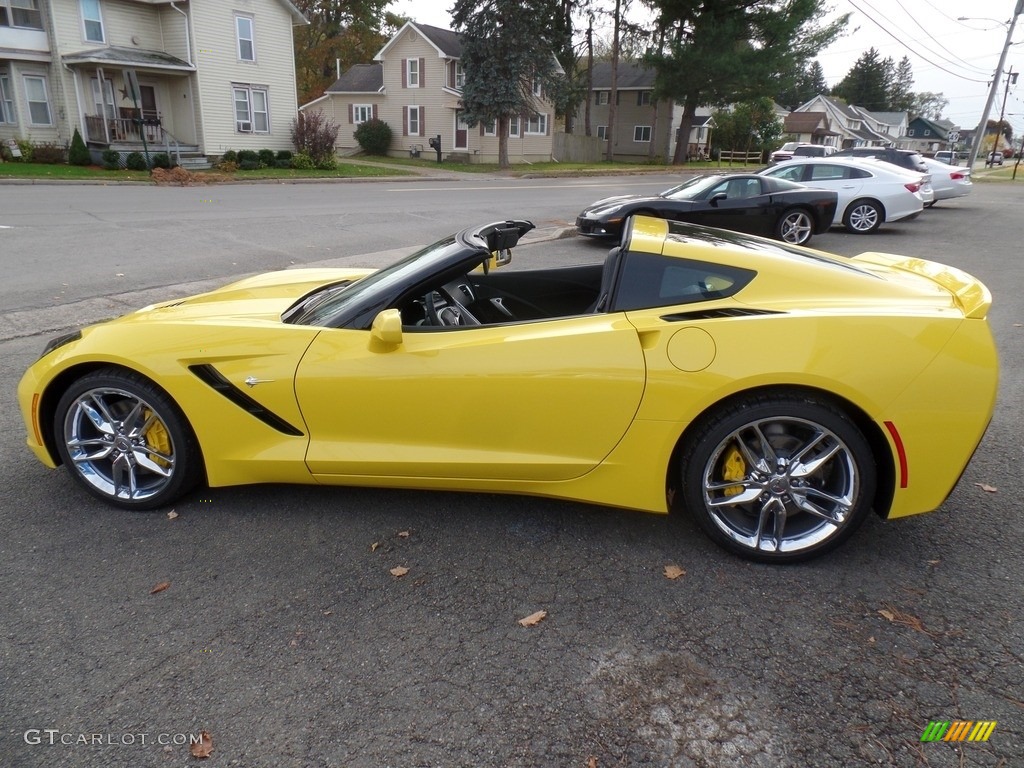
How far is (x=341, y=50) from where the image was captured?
5434 centimetres

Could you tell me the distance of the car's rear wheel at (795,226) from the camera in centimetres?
1186

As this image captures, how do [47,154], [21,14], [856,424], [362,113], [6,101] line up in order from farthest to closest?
[362,113] → [6,101] → [21,14] → [47,154] → [856,424]

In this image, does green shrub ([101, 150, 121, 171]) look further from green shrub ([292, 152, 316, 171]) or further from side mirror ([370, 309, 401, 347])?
side mirror ([370, 309, 401, 347])

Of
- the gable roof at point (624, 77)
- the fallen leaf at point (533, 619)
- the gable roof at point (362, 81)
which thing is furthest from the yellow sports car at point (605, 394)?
the gable roof at point (624, 77)

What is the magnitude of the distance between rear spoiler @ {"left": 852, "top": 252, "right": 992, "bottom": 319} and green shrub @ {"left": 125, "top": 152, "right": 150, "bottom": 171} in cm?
2597

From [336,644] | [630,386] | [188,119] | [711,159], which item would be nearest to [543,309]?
[630,386]

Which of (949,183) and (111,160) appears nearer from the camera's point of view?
(949,183)


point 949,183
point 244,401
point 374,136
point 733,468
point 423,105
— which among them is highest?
point 423,105

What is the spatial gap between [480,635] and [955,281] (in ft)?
8.80

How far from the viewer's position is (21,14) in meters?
25.1

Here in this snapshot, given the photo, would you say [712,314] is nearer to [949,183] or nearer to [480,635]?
[480,635]

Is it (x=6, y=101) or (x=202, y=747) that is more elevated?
(x=6, y=101)

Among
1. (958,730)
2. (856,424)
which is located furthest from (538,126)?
(958,730)

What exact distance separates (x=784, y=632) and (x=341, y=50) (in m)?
59.5
